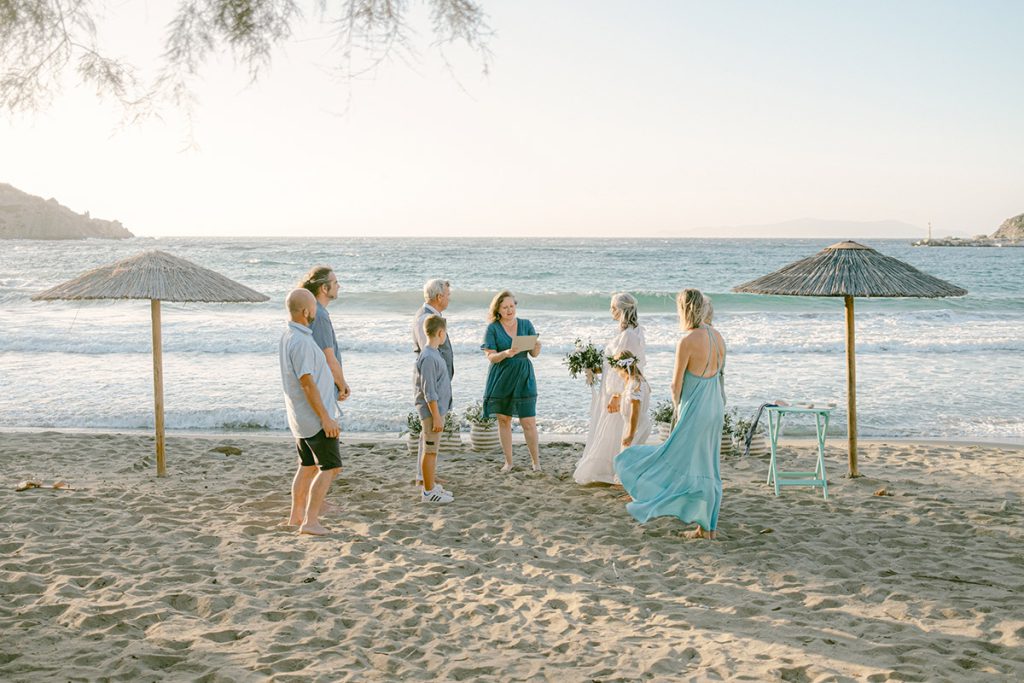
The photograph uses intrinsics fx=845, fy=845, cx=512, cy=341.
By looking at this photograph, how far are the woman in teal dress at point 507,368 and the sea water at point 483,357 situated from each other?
9.14ft

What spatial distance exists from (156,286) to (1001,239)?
99.2 metres

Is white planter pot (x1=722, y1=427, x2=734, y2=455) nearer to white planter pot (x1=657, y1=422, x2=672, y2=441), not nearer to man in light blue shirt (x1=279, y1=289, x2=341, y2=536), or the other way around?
white planter pot (x1=657, y1=422, x2=672, y2=441)

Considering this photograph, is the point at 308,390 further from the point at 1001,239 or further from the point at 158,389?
the point at 1001,239

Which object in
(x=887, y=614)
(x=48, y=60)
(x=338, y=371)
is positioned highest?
(x=48, y=60)

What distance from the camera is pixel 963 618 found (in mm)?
4395

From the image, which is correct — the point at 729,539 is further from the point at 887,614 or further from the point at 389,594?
the point at 389,594

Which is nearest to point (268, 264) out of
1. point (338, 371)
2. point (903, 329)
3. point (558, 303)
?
point (558, 303)

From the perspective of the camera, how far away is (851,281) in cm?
702

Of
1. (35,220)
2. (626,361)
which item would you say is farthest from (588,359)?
(35,220)

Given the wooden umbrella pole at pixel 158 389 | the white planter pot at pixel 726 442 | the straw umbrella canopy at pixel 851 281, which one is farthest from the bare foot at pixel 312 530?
the white planter pot at pixel 726 442

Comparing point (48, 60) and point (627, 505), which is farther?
point (627, 505)

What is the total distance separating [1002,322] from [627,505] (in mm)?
20840

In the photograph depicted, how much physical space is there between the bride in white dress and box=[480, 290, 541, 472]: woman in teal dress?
2.10 ft

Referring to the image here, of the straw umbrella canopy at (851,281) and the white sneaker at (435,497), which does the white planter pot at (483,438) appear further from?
the straw umbrella canopy at (851,281)
